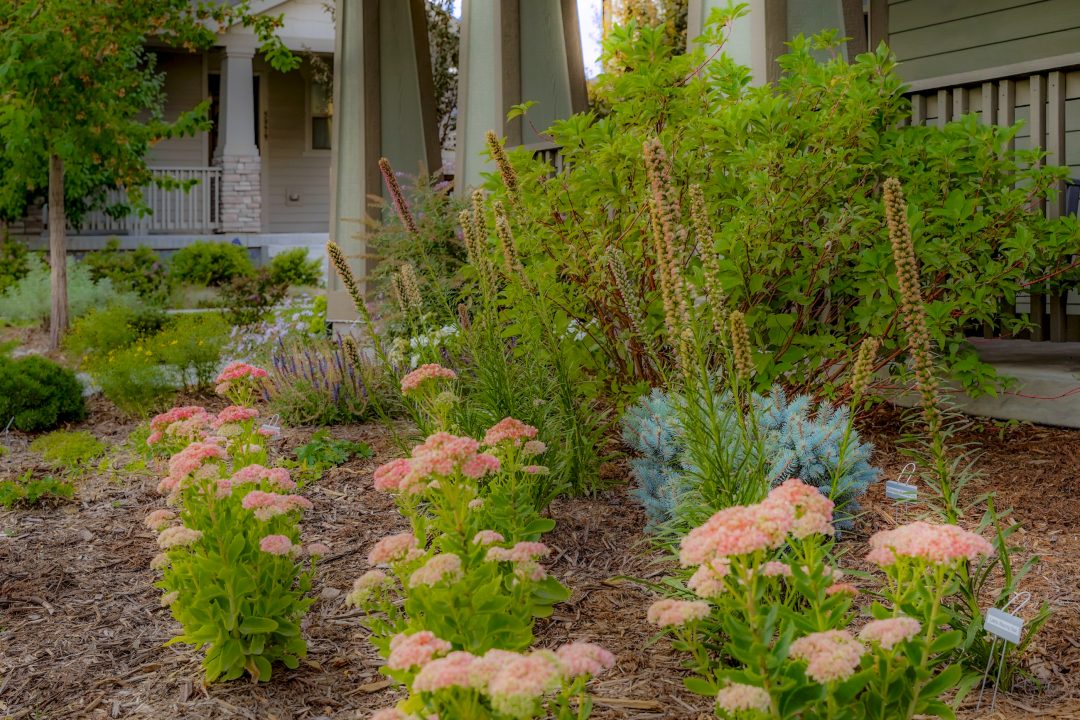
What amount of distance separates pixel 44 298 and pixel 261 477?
454 inches

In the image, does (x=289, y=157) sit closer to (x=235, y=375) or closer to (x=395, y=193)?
(x=395, y=193)

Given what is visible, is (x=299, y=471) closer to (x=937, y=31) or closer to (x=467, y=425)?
(x=467, y=425)

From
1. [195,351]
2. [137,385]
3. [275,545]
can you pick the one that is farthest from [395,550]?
[195,351]

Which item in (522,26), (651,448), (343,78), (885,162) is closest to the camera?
(651,448)

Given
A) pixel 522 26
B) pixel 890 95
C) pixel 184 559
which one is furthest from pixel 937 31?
pixel 184 559

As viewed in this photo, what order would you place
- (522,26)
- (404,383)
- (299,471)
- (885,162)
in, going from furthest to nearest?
(522,26), (299,471), (885,162), (404,383)

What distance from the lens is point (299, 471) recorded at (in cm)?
518

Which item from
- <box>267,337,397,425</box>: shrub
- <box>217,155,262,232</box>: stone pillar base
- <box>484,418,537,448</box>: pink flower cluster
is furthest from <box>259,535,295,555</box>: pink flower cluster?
<box>217,155,262,232</box>: stone pillar base

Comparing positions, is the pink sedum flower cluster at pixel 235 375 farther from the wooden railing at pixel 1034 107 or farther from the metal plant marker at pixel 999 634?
the wooden railing at pixel 1034 107

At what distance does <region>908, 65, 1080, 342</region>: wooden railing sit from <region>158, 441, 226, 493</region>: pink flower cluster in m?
3.80

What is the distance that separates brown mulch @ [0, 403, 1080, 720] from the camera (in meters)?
2.88

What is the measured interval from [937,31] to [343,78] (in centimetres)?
518

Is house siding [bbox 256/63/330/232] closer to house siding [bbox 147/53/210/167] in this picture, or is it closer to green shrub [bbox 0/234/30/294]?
house siding [bbox 147/53/210/167]

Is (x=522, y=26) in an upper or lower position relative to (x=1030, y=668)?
upper
